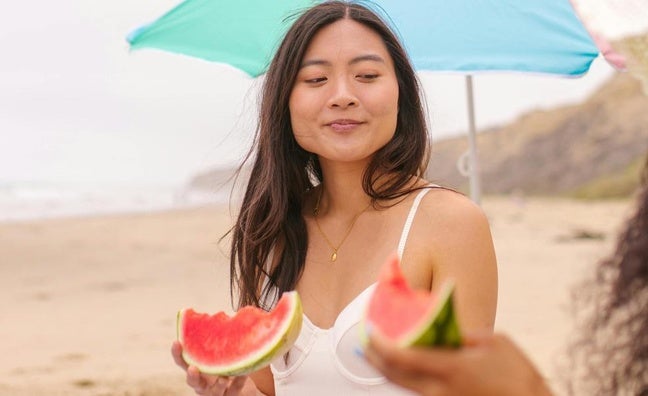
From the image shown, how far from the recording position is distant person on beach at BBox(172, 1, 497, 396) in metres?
2.97

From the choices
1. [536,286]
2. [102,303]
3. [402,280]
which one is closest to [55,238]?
[102,303]

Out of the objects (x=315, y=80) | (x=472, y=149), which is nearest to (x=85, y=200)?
(x=472, y=149)

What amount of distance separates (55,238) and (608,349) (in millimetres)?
19685

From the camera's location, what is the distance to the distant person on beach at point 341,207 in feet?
9.73

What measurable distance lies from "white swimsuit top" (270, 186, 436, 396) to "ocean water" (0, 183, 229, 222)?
893 inches

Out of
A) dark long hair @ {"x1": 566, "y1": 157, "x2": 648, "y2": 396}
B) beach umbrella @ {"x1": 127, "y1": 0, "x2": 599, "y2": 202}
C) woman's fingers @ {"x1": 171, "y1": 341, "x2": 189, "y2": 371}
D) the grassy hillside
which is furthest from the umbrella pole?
the grassy hillside

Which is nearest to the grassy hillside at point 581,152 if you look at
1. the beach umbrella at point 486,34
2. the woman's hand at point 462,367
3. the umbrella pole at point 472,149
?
the umbrella pole at point 472,149

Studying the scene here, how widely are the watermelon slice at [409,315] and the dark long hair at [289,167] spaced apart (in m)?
1.87

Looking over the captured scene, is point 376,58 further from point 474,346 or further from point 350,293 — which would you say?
point 474,346

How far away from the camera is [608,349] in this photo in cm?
130

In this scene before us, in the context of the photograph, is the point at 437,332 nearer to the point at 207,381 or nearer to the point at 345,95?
the point at 207,381

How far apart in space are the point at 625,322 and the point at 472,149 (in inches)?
150

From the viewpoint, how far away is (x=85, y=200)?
116ft

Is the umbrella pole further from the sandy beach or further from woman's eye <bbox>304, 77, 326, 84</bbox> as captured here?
woman's eye <bbox>304, 77, 326, 84</bbox>
